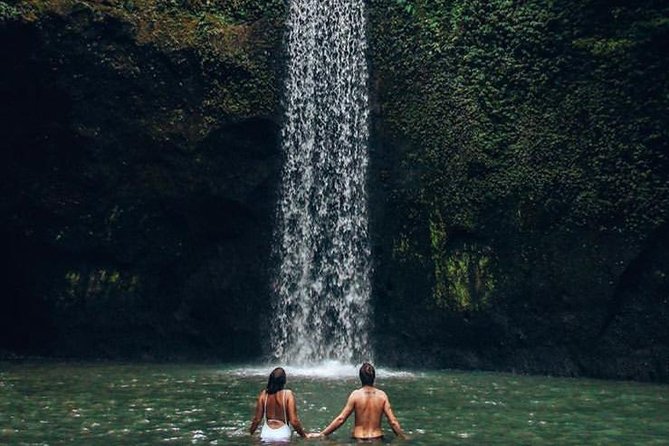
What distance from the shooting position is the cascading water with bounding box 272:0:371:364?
903 inches

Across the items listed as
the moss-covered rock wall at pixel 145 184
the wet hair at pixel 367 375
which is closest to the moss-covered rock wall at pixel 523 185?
the moss-covered rock wall at pixel 145 184

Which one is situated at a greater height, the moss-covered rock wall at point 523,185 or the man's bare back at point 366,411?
the moss-covered rock wall at point 523,185

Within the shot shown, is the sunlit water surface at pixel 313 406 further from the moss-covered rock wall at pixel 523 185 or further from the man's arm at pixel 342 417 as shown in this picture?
the moss-covered rock wall at pixel 523 185

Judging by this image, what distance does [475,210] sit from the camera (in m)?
21.8

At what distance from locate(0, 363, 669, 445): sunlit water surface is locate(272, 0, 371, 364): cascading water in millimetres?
2266

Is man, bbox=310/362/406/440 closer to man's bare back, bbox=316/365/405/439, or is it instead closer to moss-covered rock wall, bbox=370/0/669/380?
man's bare back, bbox=316/365/405/439

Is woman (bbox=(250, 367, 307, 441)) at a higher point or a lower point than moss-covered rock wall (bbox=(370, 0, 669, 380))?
lower

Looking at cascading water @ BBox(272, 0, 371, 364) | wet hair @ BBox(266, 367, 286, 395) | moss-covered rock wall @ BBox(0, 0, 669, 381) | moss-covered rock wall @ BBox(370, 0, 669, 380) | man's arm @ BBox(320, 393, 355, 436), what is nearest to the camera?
wet hair @ BBox(266, 367, 286, 395)

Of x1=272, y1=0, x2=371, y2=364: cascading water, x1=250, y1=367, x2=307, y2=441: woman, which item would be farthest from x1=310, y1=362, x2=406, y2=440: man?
x1=272, y1=0, x2=371, y2=364: cascading water

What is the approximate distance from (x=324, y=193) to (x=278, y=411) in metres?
13.3

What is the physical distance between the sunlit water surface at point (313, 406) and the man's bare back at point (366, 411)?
0.92 feet

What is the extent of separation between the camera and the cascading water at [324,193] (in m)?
22.9

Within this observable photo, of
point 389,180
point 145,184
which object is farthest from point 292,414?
point 145,184

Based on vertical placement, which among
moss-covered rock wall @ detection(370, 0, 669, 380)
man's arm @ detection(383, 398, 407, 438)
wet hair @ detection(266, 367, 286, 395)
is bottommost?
man's arm @ detection(383, 398, 407, 438)
